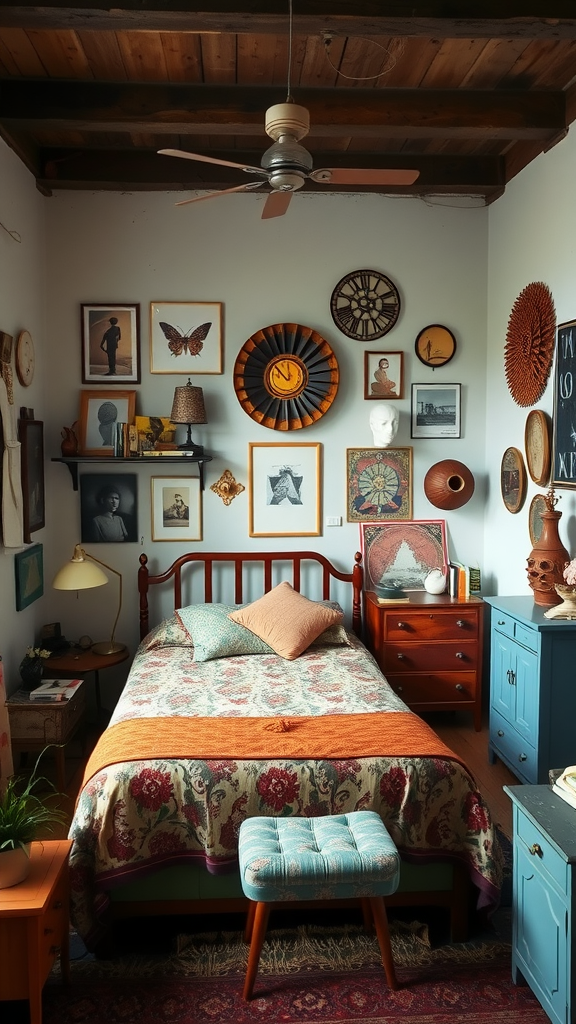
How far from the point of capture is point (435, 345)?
16.4 feet

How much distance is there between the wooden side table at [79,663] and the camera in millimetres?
4352

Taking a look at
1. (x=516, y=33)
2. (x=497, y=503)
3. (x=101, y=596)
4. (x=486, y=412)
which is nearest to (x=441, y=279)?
(x=486, y=412)

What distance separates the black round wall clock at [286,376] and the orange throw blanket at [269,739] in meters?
2.18

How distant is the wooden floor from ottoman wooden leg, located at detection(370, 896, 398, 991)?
45.1 inches

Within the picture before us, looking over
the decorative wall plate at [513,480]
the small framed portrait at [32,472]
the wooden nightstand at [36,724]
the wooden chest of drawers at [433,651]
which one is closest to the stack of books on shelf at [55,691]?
the wooden nightstand at [36,724]

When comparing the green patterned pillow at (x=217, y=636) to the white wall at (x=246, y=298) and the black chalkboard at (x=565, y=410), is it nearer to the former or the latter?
the white wall at (x=246, y=298)

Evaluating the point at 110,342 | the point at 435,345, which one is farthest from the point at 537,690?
the point at 110,342

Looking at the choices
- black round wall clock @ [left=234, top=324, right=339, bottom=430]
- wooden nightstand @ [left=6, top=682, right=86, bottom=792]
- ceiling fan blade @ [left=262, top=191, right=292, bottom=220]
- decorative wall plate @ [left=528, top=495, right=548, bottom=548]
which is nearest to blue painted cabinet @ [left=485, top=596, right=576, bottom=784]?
decorative wall plate @ [left=528, top=495, right=548, bottom=548]

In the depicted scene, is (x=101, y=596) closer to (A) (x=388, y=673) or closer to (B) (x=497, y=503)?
(A) (x=388, y=673)

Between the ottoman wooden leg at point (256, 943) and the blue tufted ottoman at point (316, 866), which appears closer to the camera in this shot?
the blue tufted ottoman at point (316, 866)

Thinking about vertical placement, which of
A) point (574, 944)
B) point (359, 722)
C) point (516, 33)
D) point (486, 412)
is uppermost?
point (516, 33)

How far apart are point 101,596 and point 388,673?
1.81 metres

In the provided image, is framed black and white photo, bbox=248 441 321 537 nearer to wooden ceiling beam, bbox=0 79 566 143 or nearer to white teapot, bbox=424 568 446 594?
white teapot, bbox=424 568 446 594

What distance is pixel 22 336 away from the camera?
4211 mm
